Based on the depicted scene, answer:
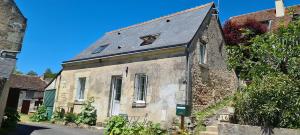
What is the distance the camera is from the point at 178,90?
39.1 feet

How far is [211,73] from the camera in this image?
1420 centimetres

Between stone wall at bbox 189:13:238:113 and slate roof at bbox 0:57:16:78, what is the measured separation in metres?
6.93

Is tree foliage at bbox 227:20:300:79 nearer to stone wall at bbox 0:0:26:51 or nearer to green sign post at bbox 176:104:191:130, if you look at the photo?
green sign post at bbox 176:104:191:130

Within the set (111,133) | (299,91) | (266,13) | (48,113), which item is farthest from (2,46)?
(266,13)

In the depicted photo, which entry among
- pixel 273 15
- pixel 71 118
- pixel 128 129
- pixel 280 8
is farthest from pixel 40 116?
pixel 280 8

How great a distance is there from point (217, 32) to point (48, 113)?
425 inches

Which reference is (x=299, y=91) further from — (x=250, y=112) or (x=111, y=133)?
(x=111, y=133)

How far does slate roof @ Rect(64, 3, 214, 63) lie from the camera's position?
13413 mm

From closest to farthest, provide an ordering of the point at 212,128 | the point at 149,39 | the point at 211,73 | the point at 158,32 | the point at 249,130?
the point at 249,130 < the point at 212,128 < the point at 211,73 < the point at 149,39 < the point at 158,32

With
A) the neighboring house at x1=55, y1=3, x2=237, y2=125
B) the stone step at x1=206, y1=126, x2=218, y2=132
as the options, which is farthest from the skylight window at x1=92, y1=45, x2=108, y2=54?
the stone step at x1=206, y1=126, x2=218, y2=132

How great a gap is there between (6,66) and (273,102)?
693 centimetres

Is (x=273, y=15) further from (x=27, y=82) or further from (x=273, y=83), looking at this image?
(x=27, y=82)

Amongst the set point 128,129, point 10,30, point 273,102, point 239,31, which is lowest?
point 128,129

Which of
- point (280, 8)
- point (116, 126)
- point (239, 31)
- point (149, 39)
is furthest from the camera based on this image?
point (280, 8)
